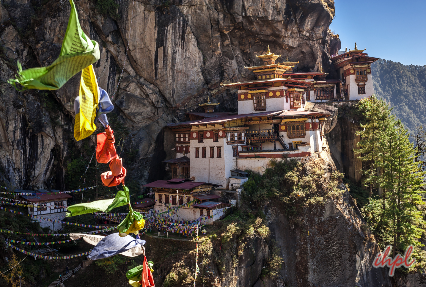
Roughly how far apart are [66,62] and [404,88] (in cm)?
9377

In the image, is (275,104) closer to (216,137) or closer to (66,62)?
(216,137)

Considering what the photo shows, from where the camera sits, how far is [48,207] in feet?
96.7

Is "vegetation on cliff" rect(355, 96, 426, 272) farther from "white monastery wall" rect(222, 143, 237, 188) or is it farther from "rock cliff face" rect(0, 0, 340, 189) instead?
"rock cliff face" rect(0, 0, 340, 189)

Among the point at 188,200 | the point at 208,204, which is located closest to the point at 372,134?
the point at 208,204

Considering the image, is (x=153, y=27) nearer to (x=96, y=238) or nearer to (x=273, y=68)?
(x=273, y=68)

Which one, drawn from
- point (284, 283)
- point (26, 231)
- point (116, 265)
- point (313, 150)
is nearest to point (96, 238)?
point (116, 265)

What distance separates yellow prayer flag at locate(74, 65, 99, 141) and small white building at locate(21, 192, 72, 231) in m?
25.3

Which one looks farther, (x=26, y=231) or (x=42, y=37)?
(x=42, y=37)

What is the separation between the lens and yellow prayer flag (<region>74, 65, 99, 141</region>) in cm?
521

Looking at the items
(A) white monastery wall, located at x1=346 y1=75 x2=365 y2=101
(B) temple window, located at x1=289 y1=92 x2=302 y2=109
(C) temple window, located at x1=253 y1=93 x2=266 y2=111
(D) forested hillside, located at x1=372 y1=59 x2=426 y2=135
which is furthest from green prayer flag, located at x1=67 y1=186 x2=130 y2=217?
(D) forested hillside, located at x1=372 y1=59 x2=426 y2=135

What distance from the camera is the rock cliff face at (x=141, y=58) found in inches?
1233

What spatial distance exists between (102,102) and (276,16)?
3882 cm

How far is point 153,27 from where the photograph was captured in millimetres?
36094

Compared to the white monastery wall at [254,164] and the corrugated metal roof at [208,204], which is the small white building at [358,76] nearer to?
the white monastery wall at [254,164]
